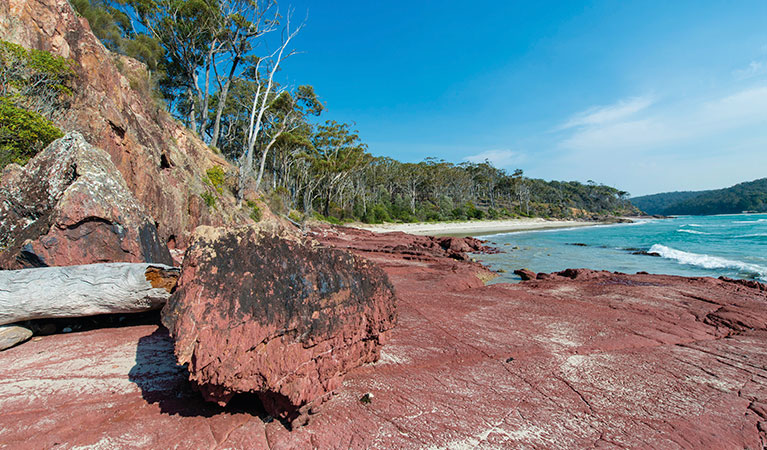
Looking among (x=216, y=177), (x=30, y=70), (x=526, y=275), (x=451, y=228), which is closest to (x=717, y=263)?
(x=526, y=275)

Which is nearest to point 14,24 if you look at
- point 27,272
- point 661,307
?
point 27,272

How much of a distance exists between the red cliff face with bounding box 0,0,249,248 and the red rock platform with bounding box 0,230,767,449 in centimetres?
516

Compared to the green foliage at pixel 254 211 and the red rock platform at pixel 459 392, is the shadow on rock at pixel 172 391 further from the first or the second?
the green foliage at pixel 254 211

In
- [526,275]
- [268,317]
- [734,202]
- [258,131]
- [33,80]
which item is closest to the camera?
[268,317]

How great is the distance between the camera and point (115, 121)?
855 centimetres

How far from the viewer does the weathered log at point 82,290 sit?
4004 mm

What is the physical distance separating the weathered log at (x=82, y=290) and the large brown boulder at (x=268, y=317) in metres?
2.16

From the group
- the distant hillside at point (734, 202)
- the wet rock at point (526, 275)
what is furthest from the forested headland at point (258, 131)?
the distant hillside at point (734, 202)

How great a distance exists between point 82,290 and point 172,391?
2.33 m

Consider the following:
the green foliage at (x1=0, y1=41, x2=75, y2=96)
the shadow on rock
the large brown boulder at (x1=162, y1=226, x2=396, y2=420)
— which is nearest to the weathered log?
the shadow on rock

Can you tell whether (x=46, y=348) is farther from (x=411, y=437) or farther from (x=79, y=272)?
(x=411, y=437)

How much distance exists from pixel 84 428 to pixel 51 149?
5.94m

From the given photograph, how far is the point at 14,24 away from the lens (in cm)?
1005

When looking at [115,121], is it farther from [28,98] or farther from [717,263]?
[717,263]
